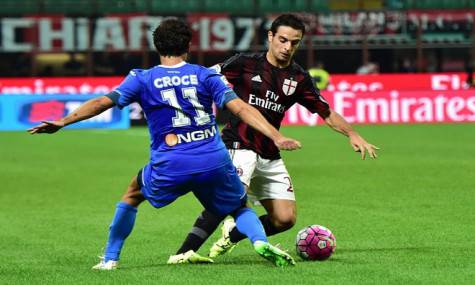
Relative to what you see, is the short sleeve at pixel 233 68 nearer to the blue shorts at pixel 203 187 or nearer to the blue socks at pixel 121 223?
the blue shorts at pixel 203 187

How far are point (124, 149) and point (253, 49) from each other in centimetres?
1632

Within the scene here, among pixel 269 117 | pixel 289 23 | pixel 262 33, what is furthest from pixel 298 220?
pixel 262 33

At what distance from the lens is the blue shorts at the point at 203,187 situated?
8.44 metres

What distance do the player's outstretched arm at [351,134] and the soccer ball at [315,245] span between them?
834 mm

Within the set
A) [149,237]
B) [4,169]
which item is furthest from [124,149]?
[149,237]

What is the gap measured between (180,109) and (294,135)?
18592mm

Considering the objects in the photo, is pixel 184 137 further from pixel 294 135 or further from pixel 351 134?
pixel 294 135

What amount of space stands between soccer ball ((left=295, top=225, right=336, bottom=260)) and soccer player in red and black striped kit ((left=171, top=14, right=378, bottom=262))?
17 centimetres

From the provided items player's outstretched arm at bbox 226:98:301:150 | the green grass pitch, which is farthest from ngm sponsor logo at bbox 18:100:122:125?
player's outstretched arm at bbox 226:98:301:150

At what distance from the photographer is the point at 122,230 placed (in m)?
8.65

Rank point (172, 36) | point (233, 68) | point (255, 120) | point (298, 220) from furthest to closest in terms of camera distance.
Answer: point (298, 220)
point (233, 68)
point (172, 36)
point (255, 120)

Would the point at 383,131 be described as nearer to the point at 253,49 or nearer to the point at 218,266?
the point at 253,49

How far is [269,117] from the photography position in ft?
31.6

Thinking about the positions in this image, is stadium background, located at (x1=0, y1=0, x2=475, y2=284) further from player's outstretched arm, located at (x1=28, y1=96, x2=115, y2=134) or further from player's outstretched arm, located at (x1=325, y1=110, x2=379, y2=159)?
player's outstretched arm, located at (x1=28, y1=96, x2=115, y2=134)
